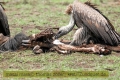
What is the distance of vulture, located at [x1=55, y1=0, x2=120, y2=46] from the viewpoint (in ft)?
28.2

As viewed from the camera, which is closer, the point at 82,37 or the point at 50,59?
the point at 50,59

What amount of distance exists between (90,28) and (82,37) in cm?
27

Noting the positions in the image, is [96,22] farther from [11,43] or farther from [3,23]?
[3,23]

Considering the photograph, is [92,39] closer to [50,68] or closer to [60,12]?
[50,68]

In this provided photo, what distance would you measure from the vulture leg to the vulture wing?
133mm

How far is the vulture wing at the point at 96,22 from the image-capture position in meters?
8.56

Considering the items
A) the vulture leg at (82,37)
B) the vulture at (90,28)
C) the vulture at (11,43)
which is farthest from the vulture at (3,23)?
the vulture leg at (82,37)

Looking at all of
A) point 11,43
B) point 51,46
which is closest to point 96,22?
point 51,46

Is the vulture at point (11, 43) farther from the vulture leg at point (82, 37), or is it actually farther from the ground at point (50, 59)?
the vulture leg at point (82, 37)

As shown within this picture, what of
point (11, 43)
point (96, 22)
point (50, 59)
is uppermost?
point (96, 22)

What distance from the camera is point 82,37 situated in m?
8.94

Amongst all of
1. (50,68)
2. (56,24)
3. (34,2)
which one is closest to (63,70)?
(50,68)

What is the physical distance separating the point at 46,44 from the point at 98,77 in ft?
6.54

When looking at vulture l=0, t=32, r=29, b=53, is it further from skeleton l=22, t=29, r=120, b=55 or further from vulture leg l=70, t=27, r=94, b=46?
vulture leg l=70, t=27, r=94, b=46
